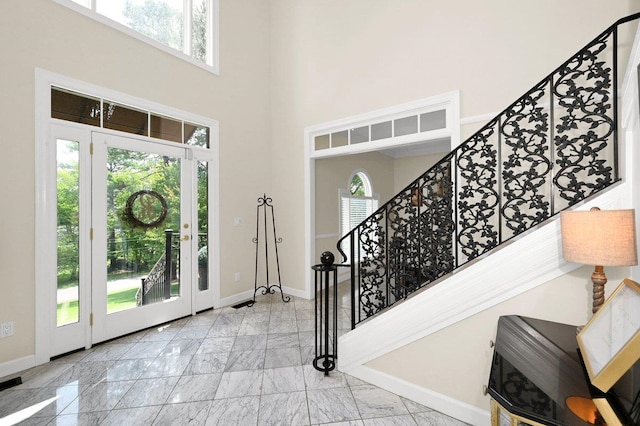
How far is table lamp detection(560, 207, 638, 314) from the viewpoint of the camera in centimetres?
128

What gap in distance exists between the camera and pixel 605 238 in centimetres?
129

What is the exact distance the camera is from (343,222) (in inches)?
237

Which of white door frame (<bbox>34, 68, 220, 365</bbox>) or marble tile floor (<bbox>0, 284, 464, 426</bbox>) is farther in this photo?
white door frame (<bbox>34, 68, 220, 365</bbox>)

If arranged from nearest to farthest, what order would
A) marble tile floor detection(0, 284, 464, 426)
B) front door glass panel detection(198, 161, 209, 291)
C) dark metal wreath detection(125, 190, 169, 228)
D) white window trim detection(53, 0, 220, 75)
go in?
marble tile floor detection(0, 284, 464, 426) < white window trim detection(53, 0, 220, 75) < dark metal wreath detection(125, 190, 169, 228) < front door glass panel detection(198, 161, 209, 291)

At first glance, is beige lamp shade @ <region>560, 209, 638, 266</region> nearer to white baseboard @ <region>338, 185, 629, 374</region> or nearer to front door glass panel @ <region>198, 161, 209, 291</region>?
white baseboard @ <region>338, 185, 629, 374</region>

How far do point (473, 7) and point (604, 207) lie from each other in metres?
2.77

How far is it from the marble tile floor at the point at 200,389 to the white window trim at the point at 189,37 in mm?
3494

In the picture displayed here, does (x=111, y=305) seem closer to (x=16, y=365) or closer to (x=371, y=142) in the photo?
(x=16, y=365)

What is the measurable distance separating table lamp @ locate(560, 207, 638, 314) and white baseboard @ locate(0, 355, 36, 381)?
13.8 feet

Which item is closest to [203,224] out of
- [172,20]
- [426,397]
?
[172,20]

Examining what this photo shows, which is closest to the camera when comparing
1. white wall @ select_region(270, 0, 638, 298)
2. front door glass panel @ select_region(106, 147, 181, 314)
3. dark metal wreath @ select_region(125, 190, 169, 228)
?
white wall @ select_region(270, 0, 638, 298)

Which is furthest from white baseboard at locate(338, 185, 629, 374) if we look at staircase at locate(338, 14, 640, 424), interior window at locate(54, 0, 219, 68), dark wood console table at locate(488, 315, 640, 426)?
interior window at locate(54, 0, 219, 68)

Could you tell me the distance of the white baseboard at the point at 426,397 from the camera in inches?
72.2

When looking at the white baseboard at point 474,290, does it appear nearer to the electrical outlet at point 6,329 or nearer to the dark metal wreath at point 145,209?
the dark metal wreath at point 145,209
